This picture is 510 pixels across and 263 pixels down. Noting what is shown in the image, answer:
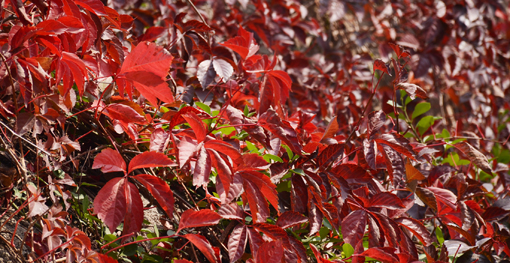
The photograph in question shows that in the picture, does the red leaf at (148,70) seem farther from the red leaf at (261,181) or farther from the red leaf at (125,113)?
the red leaf at (261,181)

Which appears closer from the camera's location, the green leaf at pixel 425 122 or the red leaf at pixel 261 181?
the red leaf at pixel 261 181

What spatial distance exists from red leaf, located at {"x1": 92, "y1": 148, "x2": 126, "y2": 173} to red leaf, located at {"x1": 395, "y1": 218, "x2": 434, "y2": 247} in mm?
654

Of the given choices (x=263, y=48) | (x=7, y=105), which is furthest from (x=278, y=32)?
(x=7, y=105)

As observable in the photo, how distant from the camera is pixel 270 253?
2.52 ft

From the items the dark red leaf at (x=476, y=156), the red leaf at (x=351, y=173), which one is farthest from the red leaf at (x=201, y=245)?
the dark red leaf at (x=476, y=156)

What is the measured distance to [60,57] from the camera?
819 mm

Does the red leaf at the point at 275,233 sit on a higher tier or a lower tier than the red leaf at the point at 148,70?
lower

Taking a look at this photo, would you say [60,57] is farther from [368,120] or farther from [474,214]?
[474,214]

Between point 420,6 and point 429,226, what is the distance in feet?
6.34

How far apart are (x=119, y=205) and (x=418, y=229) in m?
0.70

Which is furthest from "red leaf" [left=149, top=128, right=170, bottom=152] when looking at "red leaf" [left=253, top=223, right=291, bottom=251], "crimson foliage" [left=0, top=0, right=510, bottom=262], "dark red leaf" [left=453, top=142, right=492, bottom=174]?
"dark red leaf" [left=453, top=142, right=492, bottom=174]

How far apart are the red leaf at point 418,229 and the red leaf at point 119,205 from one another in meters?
0.61

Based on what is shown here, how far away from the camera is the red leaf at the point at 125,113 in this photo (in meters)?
0.86

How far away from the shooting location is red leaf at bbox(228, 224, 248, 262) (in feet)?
2.72
